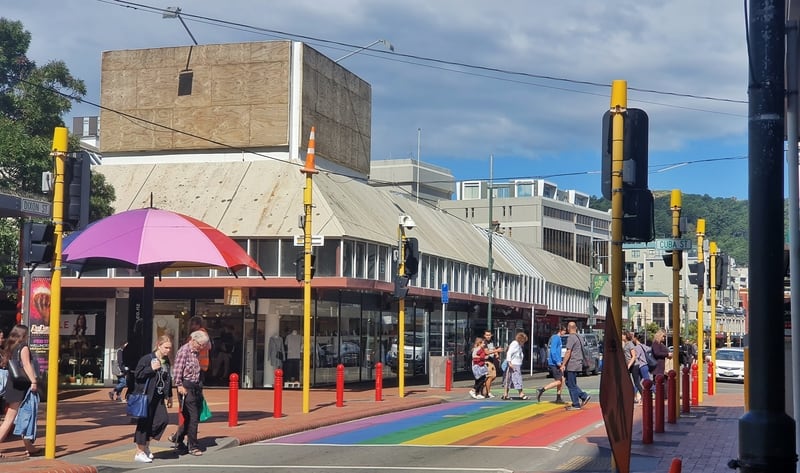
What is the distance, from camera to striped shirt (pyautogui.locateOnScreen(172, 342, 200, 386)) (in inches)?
591

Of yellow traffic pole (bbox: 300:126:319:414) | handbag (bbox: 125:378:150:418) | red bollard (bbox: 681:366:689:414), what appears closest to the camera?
handbag (bbox: 125:378:150:418)

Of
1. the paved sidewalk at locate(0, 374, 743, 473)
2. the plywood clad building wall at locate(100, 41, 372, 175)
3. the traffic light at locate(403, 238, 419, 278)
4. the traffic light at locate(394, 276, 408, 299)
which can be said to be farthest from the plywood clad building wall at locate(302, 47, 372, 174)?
the paved sidewalk at locate(0, 374, 743, 473)

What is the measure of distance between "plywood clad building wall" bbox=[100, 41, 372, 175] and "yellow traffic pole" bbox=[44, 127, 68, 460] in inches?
817

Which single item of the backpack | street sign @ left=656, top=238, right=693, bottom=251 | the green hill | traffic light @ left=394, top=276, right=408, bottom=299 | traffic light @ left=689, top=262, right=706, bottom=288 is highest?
the green hill

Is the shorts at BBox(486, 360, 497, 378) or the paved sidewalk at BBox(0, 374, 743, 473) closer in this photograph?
the paved sidewalk at BBox(0, 374, 743, 473)

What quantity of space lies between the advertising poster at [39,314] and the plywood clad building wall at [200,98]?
1707 centimetres

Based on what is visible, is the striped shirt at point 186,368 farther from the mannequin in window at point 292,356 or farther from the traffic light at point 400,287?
the mannequin in window at point 292,356

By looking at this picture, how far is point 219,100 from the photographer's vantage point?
3634 cm

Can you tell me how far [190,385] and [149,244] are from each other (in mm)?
4231

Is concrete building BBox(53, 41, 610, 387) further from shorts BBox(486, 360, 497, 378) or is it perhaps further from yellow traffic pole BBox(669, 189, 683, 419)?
yellow traffic pole BBox(669, 189, 683, 419)

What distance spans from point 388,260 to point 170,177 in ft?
26.8

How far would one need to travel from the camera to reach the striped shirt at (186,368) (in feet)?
49.2

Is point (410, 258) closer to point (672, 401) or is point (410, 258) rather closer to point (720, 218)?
point (672, 401)

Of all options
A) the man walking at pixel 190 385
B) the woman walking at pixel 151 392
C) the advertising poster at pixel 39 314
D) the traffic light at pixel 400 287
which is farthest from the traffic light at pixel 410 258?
the woman walking at pixel 151 392
